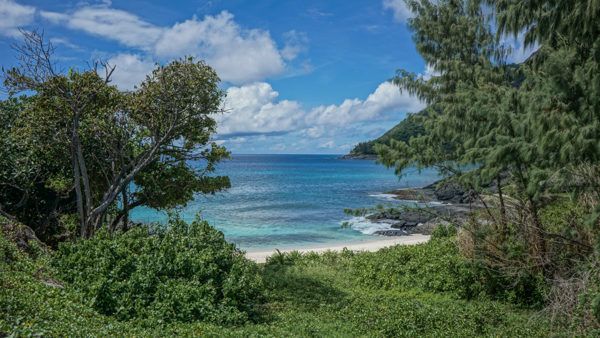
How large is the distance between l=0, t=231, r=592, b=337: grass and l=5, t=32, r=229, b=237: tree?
3812 mm

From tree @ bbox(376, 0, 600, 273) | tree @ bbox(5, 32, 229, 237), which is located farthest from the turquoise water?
tree @ bbox(376, 0, 600, 273)

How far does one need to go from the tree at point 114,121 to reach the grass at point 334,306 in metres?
3.81

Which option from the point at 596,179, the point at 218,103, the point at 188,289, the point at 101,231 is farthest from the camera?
the point at 218,103

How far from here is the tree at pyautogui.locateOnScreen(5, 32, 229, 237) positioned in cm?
1374

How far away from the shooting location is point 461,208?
3816 centimetres

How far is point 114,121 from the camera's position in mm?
14875

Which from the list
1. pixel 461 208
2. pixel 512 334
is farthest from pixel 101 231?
pixel 461 208

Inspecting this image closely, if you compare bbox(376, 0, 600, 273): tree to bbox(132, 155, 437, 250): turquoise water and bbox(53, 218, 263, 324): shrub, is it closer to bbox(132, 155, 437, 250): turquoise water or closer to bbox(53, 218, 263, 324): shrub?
bbox(53, 218, 263, 324): shrub

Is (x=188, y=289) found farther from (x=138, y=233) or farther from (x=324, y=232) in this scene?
(x=324, y=232)

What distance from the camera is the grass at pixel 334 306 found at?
23.2 ft

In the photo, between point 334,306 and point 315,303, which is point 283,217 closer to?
point 315,303

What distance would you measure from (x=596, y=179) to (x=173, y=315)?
779 cm

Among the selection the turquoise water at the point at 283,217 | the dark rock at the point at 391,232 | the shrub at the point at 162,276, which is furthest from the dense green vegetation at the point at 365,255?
the dark rock at the point at 391,232

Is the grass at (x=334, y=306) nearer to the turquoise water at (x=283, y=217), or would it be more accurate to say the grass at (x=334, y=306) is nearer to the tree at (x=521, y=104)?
the tree at (x=521, y=104)
